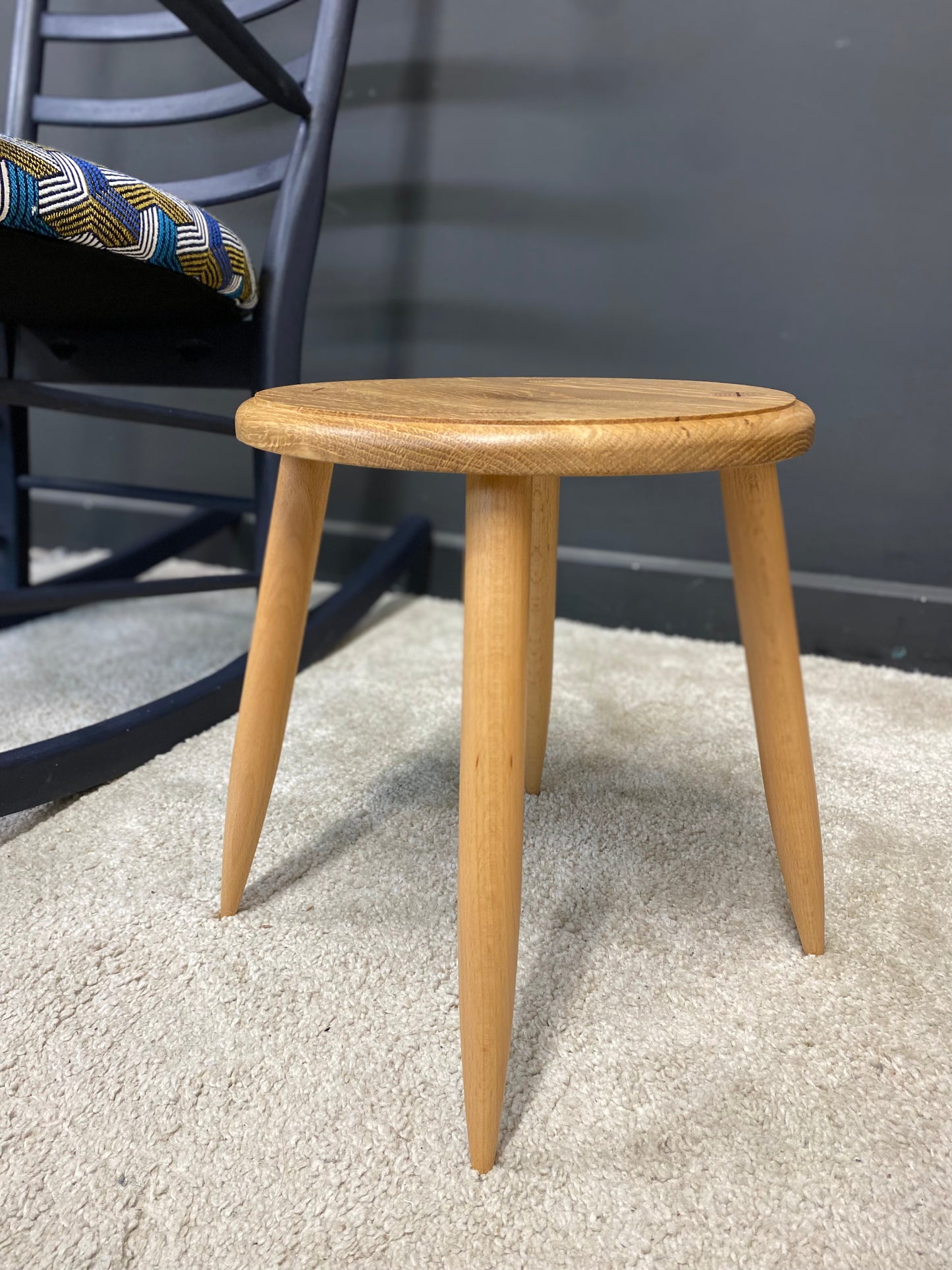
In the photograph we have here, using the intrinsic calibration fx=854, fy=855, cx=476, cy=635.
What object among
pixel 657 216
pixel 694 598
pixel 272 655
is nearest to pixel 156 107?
pixel 657 216

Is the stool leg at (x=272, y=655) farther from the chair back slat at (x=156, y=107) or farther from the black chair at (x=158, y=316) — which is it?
the chair back slat at (x=156, y=107)

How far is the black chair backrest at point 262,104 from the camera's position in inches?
29.2

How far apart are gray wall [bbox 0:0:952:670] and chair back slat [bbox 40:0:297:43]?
251mm

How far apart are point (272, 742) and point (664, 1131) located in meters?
0.31

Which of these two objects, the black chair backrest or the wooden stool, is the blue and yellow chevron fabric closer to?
the black chair backrest

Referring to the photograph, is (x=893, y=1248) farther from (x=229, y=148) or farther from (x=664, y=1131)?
(x=229, y=148)

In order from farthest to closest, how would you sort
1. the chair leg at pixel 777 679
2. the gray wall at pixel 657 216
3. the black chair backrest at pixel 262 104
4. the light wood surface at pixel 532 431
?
the gray wall at pixel 657 216
the black chair backrest at pixel 262 104
the chair leg at pixel 777 679
the light wood surface at pixel 532 431

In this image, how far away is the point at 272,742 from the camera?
0.55m

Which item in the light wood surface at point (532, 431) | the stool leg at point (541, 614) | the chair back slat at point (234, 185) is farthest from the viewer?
the chair back slat at point (234, 185)

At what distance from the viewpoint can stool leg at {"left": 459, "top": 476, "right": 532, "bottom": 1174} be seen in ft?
1.26

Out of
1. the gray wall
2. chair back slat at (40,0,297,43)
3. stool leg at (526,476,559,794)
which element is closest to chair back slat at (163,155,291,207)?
chair back slat at (40,0,297,43)

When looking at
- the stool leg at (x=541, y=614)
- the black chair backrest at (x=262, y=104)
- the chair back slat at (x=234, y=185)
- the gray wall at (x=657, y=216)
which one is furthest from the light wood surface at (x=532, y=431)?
the gray wall at (x=657, y=216)

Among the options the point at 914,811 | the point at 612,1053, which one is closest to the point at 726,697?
the point at 914,811

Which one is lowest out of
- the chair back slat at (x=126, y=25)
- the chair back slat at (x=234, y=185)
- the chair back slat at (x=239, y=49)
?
the chair back slat at (x=234, y=185)
